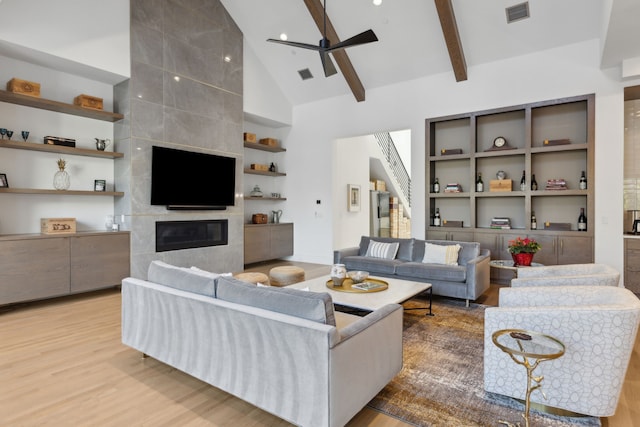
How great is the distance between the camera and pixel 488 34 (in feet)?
18.4

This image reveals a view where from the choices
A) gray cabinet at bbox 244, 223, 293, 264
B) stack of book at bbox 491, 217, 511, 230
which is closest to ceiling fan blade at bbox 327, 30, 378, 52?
stack of book at bbox 491, 217, 511, 230

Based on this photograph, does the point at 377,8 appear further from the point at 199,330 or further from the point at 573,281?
the point at 199,330

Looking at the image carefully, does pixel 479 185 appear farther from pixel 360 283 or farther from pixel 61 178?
pixel 61 178

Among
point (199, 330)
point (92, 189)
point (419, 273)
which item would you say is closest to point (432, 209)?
point (419, 273)

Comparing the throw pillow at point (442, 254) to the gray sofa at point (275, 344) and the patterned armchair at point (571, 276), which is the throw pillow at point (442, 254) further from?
the gray sofa at point (275, 344)

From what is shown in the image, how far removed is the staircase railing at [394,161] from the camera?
1034cm

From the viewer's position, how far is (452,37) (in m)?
5.53

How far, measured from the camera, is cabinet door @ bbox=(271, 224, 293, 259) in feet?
26.3

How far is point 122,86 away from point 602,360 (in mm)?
6536

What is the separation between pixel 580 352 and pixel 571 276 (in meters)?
1.26

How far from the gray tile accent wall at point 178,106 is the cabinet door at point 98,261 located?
188 millimetres

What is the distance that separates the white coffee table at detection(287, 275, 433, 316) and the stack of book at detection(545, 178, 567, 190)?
3144 millimetres

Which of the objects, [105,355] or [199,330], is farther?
[105,355]

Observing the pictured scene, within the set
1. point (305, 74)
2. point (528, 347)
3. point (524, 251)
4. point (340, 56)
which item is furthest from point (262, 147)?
point (528, 347)
